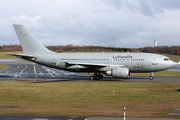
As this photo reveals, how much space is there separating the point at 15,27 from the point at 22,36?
78.0 inches

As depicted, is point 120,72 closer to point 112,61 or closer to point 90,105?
point 112,61

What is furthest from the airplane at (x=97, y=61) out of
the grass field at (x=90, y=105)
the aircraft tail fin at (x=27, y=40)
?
the grass field at (x=90, y=105)

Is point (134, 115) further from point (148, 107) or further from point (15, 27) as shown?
point (15, 27)

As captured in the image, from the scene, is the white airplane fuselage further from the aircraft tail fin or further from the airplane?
the aircraft tail fin

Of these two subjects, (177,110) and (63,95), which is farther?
(63,95)

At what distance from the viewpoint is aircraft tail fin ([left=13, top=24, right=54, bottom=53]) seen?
112 feet

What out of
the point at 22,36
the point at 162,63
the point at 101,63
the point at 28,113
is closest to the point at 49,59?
the point at 22,36

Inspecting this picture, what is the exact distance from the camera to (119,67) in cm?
3241

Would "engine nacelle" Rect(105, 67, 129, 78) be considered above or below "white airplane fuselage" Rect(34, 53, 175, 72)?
below

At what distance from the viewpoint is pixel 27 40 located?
3441 cm

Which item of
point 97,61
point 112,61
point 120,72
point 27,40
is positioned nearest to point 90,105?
point 120,72

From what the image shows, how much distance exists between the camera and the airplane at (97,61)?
32.1 meters

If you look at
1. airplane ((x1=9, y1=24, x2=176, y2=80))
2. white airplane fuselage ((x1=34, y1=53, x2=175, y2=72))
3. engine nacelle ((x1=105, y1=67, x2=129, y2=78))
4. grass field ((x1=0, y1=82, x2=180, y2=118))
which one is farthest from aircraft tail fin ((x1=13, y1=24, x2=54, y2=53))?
grass field ((x1=0, y1=82, x2=180, y2=118))

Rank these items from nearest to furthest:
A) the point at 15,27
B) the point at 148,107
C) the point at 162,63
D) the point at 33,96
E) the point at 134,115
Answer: the point at 134,115, the point at 148,107, the point at 33,96, the point at 162,63, the point at 15,27
